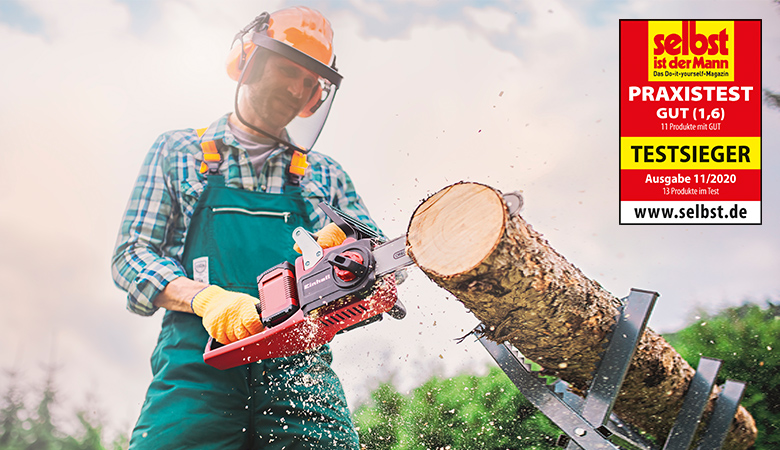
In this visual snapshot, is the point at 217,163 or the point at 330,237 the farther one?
the point at 217,163

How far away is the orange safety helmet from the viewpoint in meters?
2.21

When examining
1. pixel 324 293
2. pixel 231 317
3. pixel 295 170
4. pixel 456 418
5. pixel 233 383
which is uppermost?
pixel 295 170

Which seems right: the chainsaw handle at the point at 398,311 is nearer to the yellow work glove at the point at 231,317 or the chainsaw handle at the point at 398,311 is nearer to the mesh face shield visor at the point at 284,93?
the yellow work glove at the point at 231,317

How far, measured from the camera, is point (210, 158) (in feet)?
7.11

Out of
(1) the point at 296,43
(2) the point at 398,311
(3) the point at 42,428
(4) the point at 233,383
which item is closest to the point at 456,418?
(4) the point at 233,383

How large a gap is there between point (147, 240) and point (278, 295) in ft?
2.82

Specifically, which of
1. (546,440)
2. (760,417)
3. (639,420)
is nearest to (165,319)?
(639,420)

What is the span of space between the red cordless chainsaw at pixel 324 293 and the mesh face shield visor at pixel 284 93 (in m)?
0.94

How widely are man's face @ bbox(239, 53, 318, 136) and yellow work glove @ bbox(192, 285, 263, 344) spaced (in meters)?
0.94

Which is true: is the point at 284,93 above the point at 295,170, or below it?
above

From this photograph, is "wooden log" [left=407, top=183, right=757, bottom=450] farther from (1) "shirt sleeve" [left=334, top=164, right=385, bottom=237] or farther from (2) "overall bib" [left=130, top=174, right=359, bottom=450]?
(1) "shirt sleeve" [left=334, top=164, right=385, bottom=237]

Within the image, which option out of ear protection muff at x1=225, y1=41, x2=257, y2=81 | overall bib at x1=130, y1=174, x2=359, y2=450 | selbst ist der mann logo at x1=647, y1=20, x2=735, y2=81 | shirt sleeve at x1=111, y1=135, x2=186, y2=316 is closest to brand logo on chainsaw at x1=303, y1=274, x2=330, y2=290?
overall bib at x1=130, y1=174, x2=359, y2=450

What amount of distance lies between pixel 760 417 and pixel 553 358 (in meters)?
2.07

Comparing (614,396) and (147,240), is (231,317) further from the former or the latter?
(614,396)
